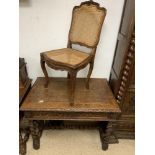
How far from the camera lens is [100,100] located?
1.87 meters

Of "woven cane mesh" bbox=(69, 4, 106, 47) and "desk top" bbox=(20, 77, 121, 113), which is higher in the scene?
"woven cane mesh" bbox=(69, 4, 106, 47)

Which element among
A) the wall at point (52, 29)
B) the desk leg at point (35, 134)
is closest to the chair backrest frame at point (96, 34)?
the wall at point (52, 29)

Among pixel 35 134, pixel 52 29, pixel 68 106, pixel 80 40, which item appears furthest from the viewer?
pixel 52 29

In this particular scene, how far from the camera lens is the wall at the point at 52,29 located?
2055 millimetres

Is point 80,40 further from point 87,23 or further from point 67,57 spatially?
point 67,57

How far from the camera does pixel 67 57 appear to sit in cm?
183

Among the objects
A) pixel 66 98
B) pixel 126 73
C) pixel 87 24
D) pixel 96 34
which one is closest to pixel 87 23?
pixel 87 24

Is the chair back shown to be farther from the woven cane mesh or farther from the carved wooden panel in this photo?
the carved wooden panel

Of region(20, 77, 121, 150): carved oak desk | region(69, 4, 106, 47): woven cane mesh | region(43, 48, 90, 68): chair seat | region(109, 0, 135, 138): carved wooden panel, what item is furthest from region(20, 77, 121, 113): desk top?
region(69, 4, 106, 47): woven cane mesh

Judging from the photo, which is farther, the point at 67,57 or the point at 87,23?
the point at 87,23

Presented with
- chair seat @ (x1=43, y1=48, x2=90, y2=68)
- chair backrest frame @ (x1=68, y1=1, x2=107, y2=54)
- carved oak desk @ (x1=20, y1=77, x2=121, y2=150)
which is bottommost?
carved oak desk @ (x1=20, y1=77, x2=121, y2=150)

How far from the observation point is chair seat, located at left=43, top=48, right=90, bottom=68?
5.66 ft
